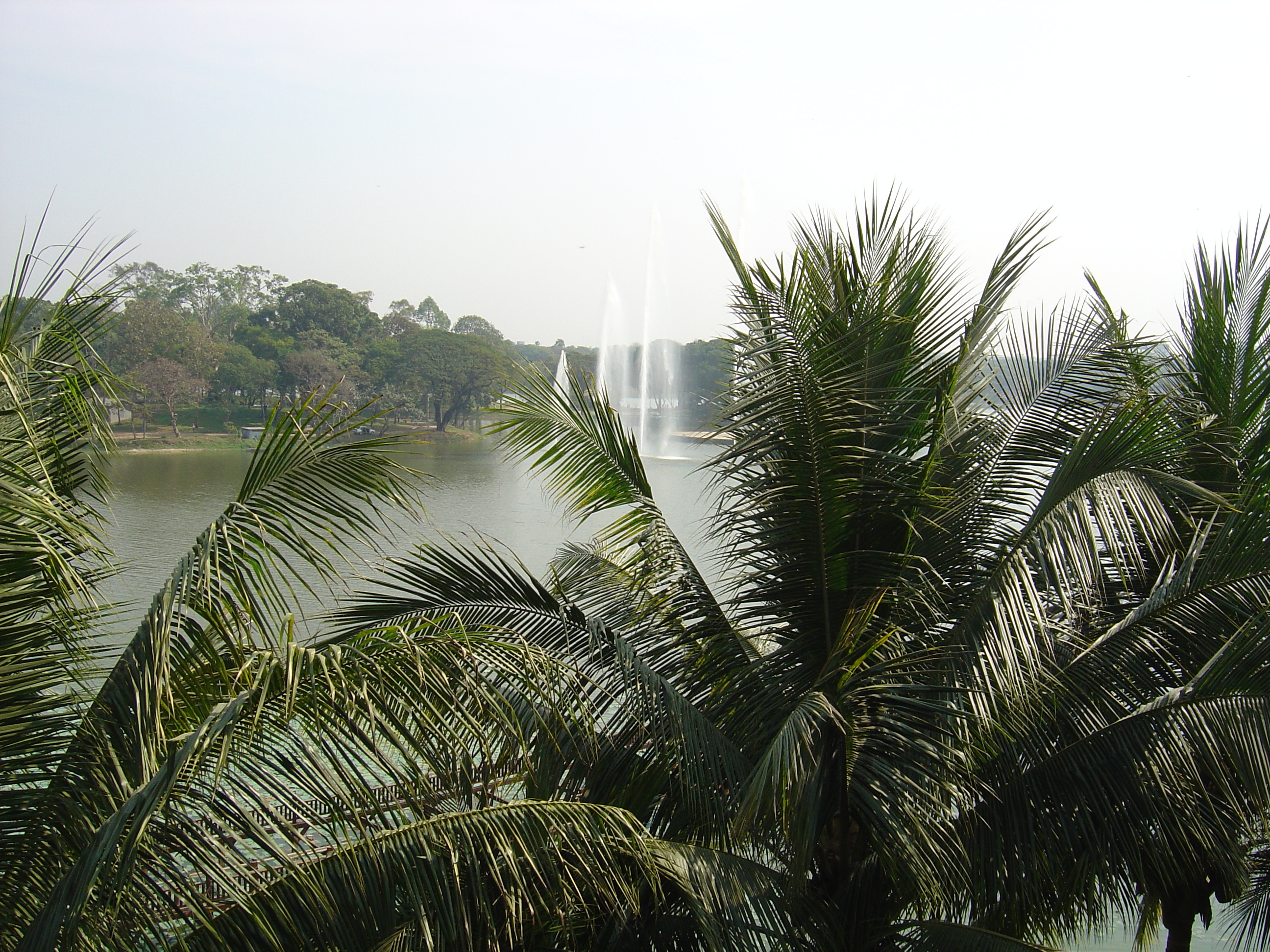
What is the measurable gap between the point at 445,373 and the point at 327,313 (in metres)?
13.4

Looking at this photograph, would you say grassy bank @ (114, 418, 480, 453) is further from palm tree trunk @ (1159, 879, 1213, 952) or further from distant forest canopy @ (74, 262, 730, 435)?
palm tree trunk @ (1159, 879, 1213, 952)

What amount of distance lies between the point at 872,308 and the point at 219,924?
4.27m

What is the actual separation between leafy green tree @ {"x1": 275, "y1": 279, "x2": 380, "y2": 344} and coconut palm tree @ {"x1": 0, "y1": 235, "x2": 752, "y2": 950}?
169ft

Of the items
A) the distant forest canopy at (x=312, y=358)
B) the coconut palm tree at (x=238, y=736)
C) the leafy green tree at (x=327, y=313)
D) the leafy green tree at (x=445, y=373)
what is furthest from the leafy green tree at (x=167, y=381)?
the coconut palm tree at (x=238, y=736)

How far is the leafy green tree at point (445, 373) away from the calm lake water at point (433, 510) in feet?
24.0

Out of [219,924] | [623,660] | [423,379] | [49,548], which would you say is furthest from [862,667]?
[423,379]

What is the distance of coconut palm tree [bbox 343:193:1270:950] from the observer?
4867mm

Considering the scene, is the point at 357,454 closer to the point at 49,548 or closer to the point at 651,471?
the point at 49,548

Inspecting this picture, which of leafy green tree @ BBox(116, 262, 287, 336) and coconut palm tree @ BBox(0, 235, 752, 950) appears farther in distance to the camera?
leafy green tree @ BBox(116, 262, 287, 336)

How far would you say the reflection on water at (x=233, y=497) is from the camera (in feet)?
53.2

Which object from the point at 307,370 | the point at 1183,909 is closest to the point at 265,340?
the point at 307,370

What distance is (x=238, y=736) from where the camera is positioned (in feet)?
9.98

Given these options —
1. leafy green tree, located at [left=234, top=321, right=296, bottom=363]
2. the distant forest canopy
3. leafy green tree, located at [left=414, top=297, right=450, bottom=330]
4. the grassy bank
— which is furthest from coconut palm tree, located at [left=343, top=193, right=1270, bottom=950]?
leafy green tree, located at [left=414, top=297, right=450, bottom=330]

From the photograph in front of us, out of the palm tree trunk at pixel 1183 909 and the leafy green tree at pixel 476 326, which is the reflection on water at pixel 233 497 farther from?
the leafy green tree at pixel 476 326
